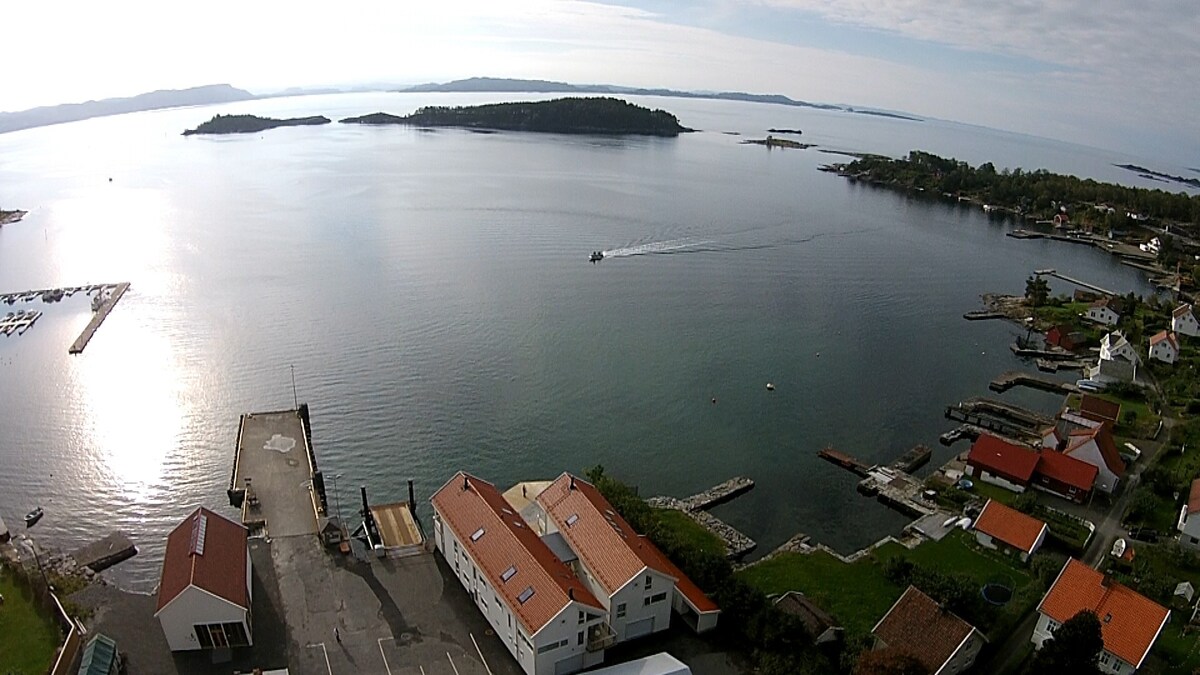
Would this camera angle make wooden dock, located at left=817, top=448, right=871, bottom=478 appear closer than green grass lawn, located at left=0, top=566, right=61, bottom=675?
No

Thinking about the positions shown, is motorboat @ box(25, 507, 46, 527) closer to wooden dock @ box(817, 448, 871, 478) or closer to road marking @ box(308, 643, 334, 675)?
road marking @ box(308, 643, 334, 675)

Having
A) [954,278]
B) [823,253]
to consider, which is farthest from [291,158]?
[954,278]

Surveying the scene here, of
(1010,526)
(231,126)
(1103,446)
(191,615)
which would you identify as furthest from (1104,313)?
(231,126)

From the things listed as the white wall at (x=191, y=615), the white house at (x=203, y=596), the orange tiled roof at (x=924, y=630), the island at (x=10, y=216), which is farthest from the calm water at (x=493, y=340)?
the orange tiled roof at (x=924, y=630)

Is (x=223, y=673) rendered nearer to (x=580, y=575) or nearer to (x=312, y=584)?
(x=312, y=584)

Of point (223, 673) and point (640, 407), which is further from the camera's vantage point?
point (640, 407)

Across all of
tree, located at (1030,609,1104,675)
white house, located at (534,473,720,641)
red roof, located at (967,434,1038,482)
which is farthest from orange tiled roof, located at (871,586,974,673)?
red roof, located at (967,434,1038,482)
